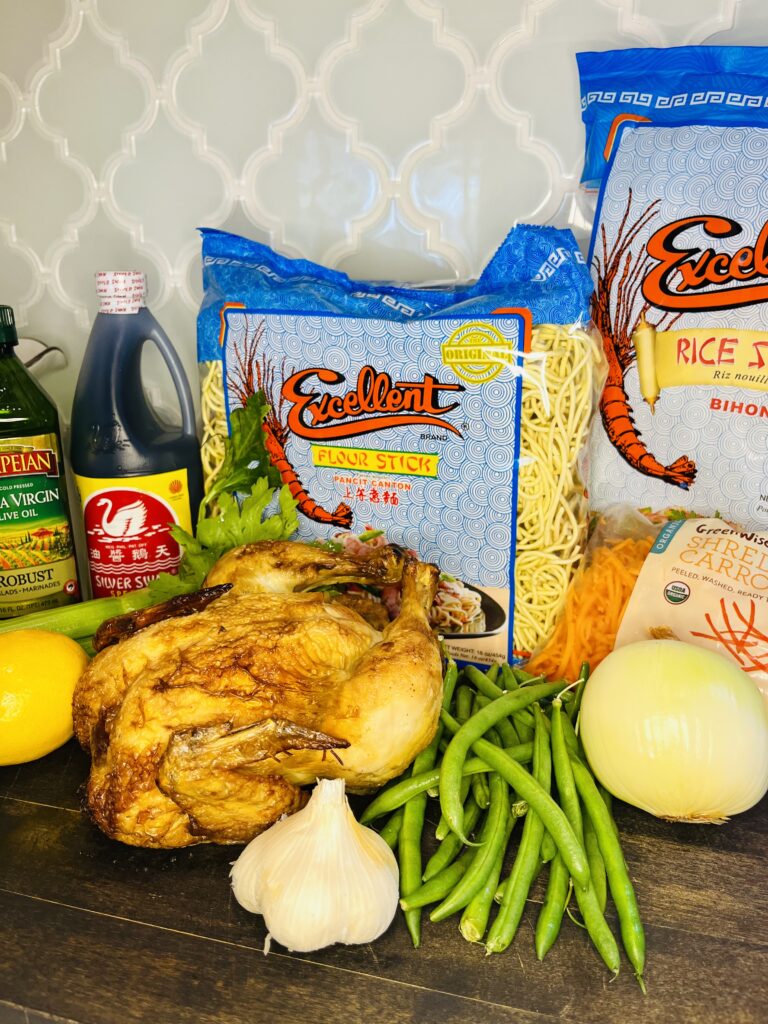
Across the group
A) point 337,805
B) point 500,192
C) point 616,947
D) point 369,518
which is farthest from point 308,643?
point 500,192

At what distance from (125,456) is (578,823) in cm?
77

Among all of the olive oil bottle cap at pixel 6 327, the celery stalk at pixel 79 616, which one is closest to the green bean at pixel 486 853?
the celery stalk at pixel 79 616

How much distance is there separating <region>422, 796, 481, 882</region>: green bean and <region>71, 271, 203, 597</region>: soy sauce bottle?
599 mm

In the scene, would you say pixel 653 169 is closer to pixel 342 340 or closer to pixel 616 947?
pixel 342 340

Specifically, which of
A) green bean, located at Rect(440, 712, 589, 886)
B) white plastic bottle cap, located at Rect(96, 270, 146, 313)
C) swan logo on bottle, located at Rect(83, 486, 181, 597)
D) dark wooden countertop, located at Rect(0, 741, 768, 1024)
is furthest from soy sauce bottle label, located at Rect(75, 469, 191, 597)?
green bean, located at Rect(440, 712, 589, 886)

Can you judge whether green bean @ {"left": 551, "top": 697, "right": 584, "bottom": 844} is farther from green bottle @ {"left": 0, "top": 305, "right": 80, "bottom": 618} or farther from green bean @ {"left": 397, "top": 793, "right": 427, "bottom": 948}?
green bottle @ {"left": 0, "top": 305, "right": 80, "bottom": 618}

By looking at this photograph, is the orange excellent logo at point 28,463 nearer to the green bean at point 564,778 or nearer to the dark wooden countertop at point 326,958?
the dark wooden countertop at point 326,958

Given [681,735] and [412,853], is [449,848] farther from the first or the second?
[681,735]

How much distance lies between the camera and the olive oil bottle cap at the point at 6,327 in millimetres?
1194

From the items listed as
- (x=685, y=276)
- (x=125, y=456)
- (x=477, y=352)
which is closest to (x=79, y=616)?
(x=125, y=456)

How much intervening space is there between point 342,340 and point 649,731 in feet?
2.00

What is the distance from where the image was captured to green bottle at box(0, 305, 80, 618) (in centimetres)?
123

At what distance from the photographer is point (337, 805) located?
0.81m

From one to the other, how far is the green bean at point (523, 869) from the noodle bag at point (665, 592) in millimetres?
187
